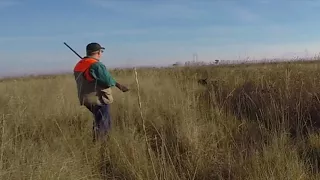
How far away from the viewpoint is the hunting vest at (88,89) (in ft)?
20.9

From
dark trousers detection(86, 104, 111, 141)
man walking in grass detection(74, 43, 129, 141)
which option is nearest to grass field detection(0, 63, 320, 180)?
dark trousers detection(86, 104, 111, 141)

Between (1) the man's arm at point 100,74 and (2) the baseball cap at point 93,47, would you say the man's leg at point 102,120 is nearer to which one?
(1) the man's arm at point 100,74

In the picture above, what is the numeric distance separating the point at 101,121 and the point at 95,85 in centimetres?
57

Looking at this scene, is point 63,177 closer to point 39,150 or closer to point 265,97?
point 39,150

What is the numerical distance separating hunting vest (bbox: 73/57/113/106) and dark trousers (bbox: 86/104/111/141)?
0.32 feet

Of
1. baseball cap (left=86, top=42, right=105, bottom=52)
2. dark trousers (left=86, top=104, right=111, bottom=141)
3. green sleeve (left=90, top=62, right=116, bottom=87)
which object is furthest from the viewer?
baseball cap (left=86, top=42, right=105, bottom=52)

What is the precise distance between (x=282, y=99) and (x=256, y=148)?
2225 mm

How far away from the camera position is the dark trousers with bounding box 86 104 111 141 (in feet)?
19.5

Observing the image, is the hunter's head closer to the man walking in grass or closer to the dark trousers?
the man walking in grass

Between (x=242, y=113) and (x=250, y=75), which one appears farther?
(x=250, y=75)

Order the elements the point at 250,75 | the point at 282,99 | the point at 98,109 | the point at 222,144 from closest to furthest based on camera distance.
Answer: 1. the point at 222,144
2. the point at 98,109
3. the point at 282,99
4. the point at 250,75

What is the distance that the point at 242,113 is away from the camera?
7.00 metres

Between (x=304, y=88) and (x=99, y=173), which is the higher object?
(x=304, y=88)

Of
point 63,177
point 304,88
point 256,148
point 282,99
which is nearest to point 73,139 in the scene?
point 63,177
